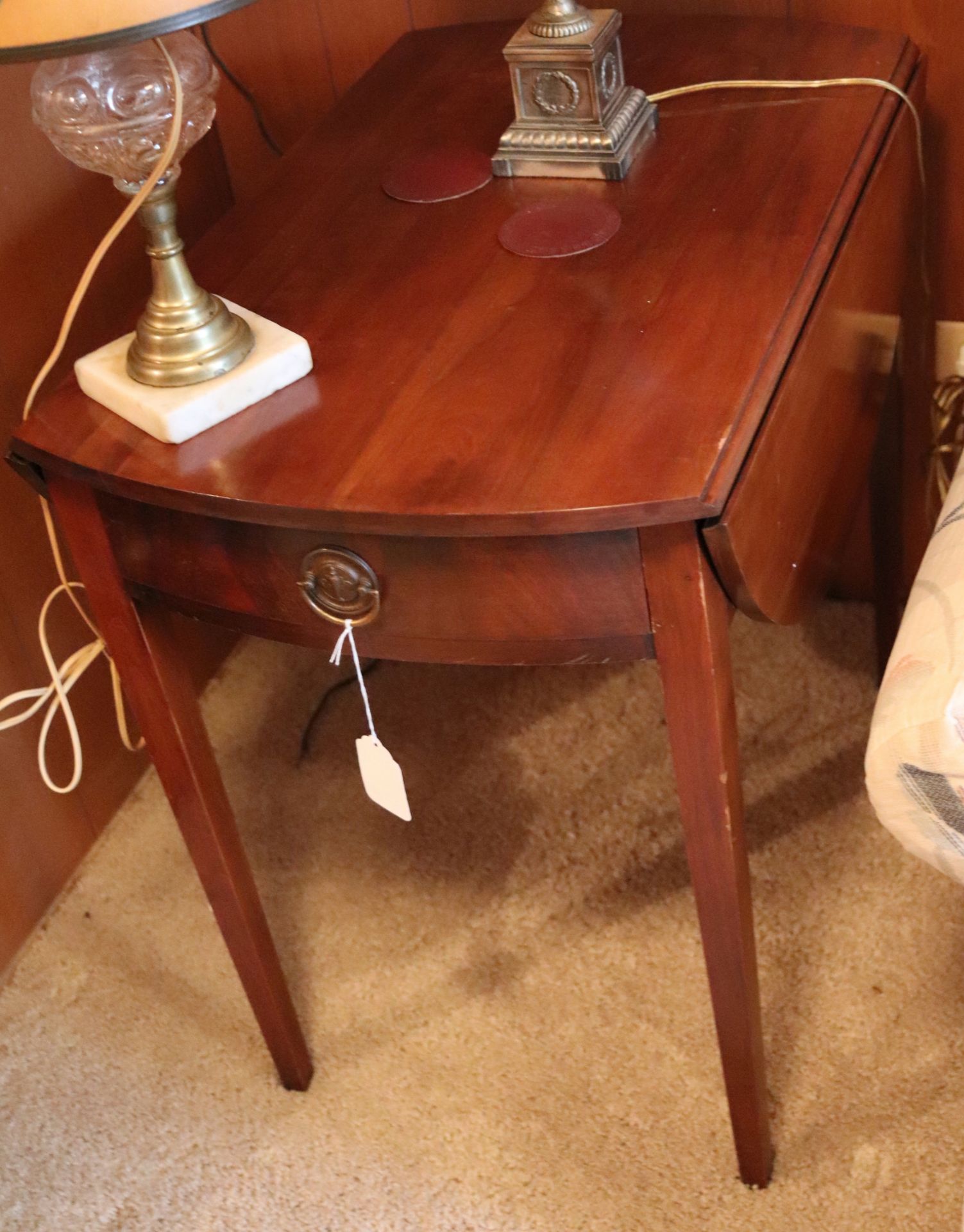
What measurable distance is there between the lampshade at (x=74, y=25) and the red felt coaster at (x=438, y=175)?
1.21 ft

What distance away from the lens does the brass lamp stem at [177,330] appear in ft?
2.61

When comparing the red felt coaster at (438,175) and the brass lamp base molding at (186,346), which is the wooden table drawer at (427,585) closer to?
the brass lamp base molding at (186,346)

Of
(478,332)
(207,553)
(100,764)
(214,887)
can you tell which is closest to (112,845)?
(100,764)

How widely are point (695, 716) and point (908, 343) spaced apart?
575 mm

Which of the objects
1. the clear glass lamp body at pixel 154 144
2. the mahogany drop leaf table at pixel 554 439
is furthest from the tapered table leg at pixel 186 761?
the clear glass lamp body at pixel 154 144

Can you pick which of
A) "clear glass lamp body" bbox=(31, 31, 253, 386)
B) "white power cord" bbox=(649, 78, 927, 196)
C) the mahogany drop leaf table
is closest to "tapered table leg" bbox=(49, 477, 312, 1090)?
the mahogany drop leaf table

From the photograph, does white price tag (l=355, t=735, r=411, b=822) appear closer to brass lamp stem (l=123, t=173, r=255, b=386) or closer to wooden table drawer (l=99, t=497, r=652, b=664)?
wooden table drawer (l=99, t=497, r=652, b=664)

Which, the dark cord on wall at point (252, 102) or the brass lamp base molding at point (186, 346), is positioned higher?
the brass lamp base molding at point (186, 346)

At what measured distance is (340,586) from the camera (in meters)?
0.78

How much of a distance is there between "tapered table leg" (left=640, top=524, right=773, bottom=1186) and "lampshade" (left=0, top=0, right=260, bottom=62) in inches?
13.8

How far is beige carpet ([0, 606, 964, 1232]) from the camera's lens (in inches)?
42.3

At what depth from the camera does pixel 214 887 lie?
105cm

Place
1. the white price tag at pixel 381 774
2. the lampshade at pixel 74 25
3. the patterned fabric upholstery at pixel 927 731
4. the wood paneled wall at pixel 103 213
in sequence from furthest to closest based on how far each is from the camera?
1. the wood paneled wall at pixel 103 213
2. the white price tag at pixel 381 774
3. the patterned fabric upholstery at pixel 927 731
4. the lampshade at pixel 74 25

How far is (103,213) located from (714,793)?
825mm
